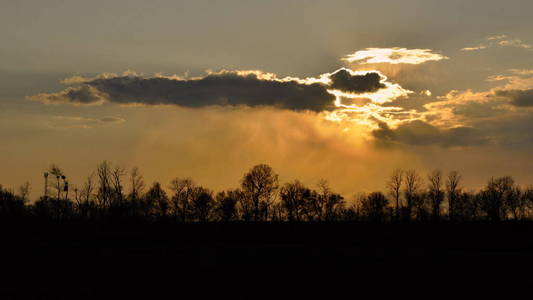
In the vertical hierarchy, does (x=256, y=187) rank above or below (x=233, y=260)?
above

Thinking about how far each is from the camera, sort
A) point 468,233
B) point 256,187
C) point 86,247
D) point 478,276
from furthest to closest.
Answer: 1. point 256,187
2. point 468,233
3. point 86,247
4. point 478,276

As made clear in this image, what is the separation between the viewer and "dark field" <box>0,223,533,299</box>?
37.3m

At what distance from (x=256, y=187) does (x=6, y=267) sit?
117243mm

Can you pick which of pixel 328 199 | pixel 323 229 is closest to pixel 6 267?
pixel 323 229

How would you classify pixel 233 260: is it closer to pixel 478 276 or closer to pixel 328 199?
pixel 478 276

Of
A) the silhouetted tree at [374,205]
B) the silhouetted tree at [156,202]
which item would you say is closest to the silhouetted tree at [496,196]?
the silhouetted tree at [374,205]

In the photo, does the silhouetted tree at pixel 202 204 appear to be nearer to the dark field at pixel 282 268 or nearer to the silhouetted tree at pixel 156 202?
the silhouetted tree at pixel 156 202

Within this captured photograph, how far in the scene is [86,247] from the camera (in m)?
70.4

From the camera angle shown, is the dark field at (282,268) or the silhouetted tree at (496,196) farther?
the silhouetted tree at (496,196)

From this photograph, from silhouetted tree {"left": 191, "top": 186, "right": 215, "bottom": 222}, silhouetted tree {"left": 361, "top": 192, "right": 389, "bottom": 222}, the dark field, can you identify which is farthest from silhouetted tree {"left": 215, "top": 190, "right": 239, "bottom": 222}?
the dark field

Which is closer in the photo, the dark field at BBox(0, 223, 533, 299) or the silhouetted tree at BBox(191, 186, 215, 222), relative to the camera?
the dark field at BBox(0, 223, 533, 299)

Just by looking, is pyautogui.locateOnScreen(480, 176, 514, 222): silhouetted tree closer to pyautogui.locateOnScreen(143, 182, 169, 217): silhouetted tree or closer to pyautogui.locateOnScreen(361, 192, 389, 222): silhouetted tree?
pyautogui.locateOnScreen(361, 192, 389, 222): silhouetted tree

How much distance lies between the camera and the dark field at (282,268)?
37312mm

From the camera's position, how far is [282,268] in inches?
1977
